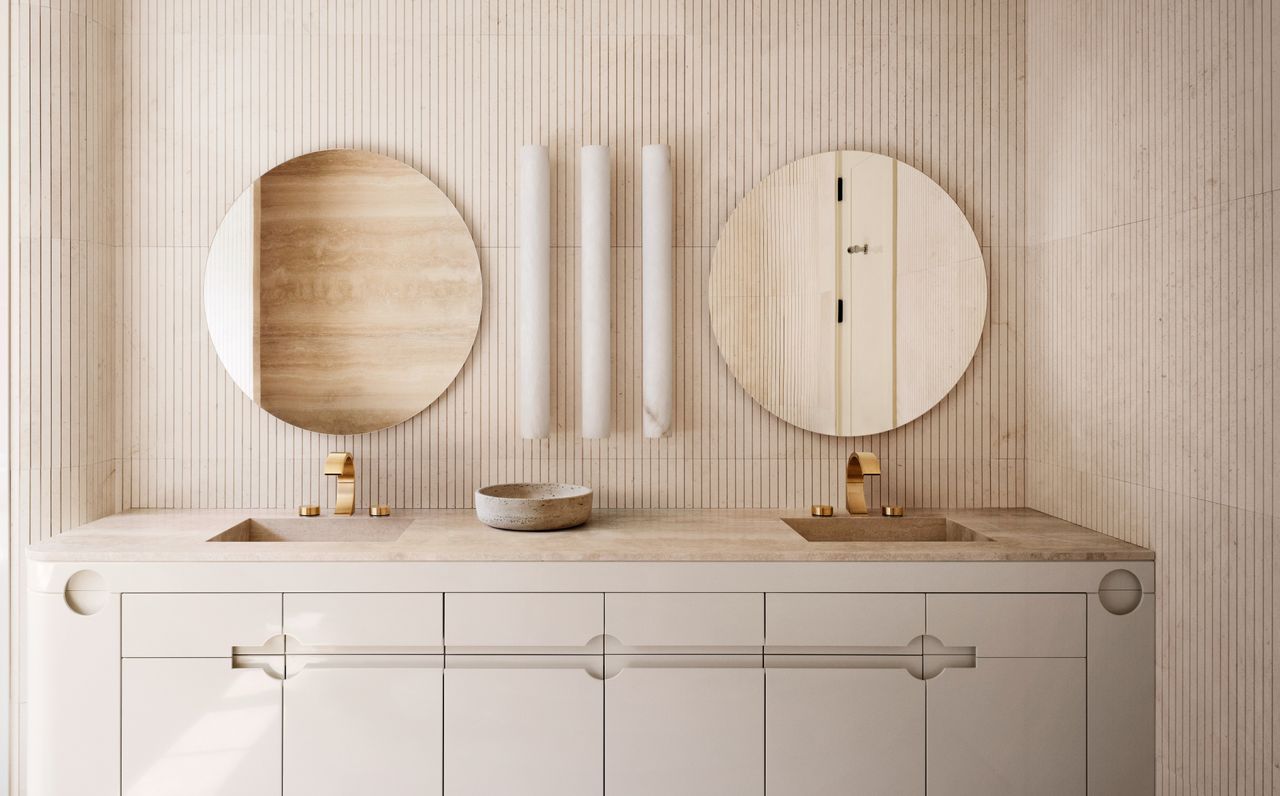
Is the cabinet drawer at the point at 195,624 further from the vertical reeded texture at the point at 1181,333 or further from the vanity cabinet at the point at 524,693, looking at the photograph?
the vertical reeded texture at the point at 1181,333

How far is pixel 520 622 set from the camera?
1.81 m

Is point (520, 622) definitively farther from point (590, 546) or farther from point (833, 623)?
point (833, 623)

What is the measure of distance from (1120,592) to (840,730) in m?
0.69

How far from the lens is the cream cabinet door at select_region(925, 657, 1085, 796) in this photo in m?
1.82

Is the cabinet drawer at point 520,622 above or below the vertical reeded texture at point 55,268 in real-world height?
below

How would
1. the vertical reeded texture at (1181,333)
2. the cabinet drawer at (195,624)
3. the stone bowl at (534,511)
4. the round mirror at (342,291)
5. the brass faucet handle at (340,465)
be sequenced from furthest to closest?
the round mirror at (342,291), the brass faucet handle at (340,465), the stone bowl at (534,511), the cabinet drawer at (195,624), the vertical reeded texture at (1181,333)

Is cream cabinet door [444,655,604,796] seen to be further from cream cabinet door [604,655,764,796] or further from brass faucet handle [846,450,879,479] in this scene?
brass faucet handle [846,450,879,479]

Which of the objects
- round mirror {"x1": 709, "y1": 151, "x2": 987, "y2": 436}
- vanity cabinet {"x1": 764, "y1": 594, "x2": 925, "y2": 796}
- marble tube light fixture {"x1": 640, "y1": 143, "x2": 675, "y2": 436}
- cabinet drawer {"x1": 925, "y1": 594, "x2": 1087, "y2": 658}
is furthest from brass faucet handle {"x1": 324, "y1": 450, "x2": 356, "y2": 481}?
cabinet drawer {"x1": 925, "y1": 594, "x2": 1087, "y2": 658}

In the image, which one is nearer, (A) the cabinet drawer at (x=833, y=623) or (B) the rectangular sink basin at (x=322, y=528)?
(A) the cabinet drawer at (x=833, y=623)

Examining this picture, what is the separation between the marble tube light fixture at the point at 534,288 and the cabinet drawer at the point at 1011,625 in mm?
1096

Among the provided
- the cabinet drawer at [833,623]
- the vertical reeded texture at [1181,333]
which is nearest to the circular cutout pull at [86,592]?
the cabinet drawer at [833,623]

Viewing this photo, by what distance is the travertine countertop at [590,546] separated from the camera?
5.94 ft

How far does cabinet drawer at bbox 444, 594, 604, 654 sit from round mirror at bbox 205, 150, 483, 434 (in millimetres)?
701

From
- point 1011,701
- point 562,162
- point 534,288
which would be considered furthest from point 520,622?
point 562,162
